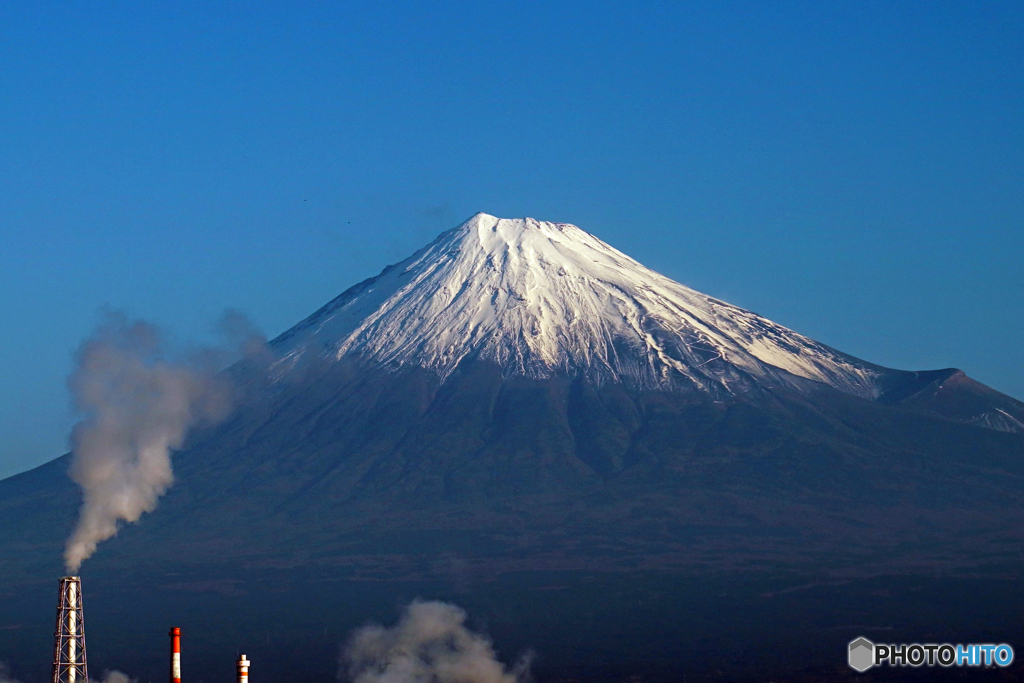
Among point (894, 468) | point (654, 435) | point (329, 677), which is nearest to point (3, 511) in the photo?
point (654, 435)

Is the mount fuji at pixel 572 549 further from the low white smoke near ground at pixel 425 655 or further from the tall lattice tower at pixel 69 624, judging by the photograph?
the tall lattice tower at pixel 69 624

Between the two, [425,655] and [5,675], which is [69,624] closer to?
[425,655]

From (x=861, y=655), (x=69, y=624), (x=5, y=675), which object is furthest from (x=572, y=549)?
(x=69, y=624)

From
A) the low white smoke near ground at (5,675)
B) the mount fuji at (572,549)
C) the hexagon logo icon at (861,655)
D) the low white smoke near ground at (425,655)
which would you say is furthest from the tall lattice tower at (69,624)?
the hexagon logo icon at (861,655)

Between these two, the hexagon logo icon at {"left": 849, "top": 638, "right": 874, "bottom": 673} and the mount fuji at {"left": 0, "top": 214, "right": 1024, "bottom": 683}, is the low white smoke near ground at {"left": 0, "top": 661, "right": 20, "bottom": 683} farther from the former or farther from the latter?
the hexagon logo icon at {"left": 849, "top": 638, "right": 874, "bottom": 673}

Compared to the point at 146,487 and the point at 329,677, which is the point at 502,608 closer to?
the point at 329,677
